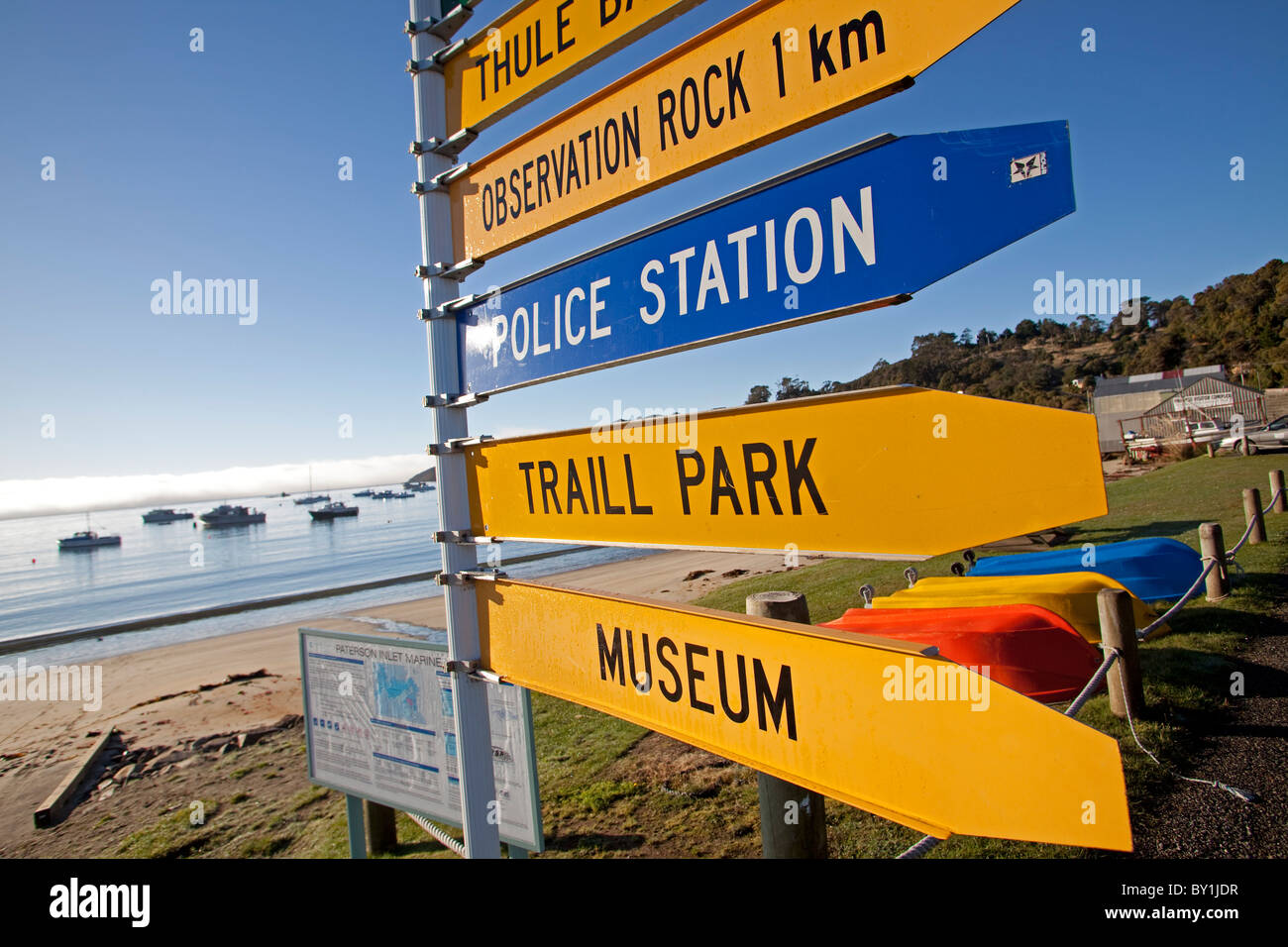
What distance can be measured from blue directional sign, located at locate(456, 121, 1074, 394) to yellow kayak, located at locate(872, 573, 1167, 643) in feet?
20.2

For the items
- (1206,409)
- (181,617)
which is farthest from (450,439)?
(1206,409)

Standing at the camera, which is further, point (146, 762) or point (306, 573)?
point (306, 573)

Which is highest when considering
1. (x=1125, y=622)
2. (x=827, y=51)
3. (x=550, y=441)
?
(x=827, y=51)

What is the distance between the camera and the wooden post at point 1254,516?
30.3 ft

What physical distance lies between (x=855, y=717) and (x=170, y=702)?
16.2 meters

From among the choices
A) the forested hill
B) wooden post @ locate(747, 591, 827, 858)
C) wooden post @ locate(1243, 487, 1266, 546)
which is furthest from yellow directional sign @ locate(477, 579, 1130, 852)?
the forested hill

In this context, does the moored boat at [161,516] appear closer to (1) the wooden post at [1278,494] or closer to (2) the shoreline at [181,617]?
(2) the shoreline at [181,617]

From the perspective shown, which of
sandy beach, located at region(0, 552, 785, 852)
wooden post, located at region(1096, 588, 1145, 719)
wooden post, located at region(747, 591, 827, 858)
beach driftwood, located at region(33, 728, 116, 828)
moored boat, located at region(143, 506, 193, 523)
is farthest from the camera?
moored boat, located at region(143, 506, 193, 523)

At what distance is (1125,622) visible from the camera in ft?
15.2

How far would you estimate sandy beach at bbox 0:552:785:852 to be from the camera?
10141 millimetres

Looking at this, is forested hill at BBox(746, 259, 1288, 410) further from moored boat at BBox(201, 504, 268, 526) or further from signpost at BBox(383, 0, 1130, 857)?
moored boat at BBox(201, 504, 268, 526)
